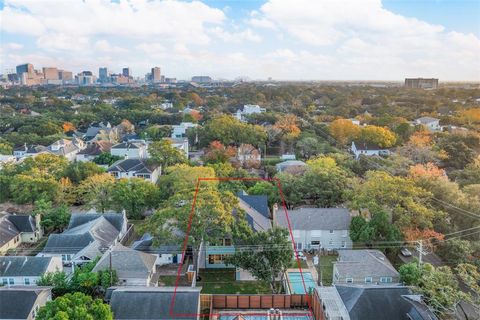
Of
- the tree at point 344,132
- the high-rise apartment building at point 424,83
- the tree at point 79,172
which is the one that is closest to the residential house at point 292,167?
the tree at point 344,132

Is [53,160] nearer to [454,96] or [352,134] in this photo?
[352,134]

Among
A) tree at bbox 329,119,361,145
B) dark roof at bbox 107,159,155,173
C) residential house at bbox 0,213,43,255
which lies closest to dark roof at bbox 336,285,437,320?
residential house at bbox 0,213,43,255

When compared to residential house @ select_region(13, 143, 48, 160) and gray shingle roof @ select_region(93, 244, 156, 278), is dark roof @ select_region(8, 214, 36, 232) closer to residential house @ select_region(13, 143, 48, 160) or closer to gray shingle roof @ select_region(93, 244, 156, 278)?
gray shingle roof @ select_region(93, 244, 156, 278)

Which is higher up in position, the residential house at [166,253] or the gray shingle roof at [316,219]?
the gray shingle roof at [316,219]

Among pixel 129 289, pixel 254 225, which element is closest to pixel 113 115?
pixel 254 225

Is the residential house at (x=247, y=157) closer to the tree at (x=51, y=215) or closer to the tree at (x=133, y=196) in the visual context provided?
the tree at (x=133, y=196)

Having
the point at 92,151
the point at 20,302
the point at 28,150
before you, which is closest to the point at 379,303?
the point at 20,302
